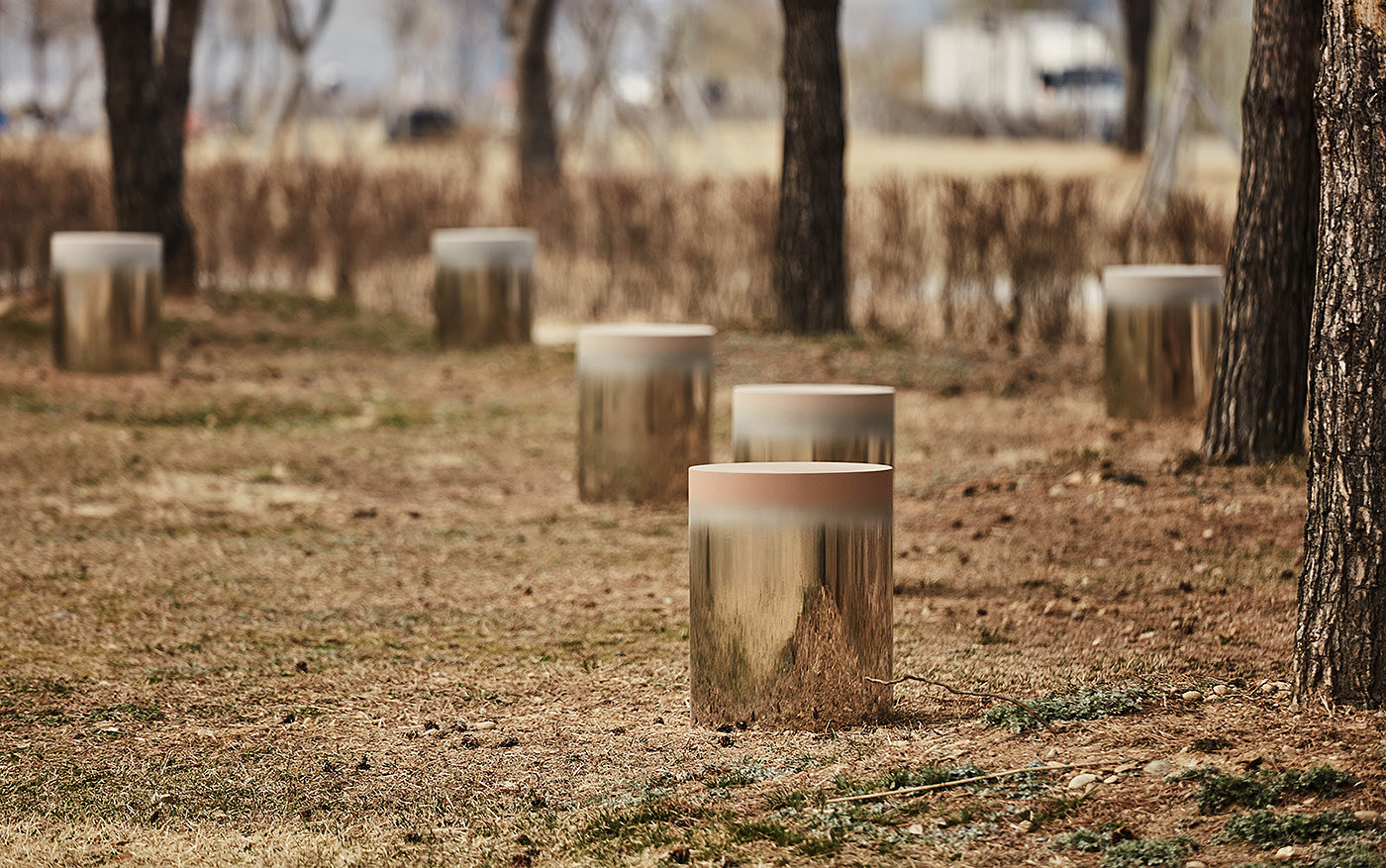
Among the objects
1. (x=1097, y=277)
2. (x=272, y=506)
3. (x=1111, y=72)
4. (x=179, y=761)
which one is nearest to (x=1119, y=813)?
(x=179, y=761)

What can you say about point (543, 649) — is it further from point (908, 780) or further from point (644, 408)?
point (644, 408)

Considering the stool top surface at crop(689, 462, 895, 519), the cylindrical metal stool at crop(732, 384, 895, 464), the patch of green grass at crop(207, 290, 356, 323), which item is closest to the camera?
the stool top surface at crop(689, 462, 895, 519)

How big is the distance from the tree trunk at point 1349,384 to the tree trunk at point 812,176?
822cm

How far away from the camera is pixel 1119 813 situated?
153 inches

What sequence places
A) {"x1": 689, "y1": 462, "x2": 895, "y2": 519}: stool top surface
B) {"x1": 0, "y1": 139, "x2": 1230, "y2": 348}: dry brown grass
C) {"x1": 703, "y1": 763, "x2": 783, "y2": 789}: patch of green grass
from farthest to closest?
{"x1": 0, "y1": 139, "x2": 1230, "y2": 348}: dry brown grass
{"x1": 689, "y1": 462, "x2": 895, "y2": 519}: stool top surface
{"x1": 703, "y1": 763, "x2": 783, "y2": 789}: patch of green grass

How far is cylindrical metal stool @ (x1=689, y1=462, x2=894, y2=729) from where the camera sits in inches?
181

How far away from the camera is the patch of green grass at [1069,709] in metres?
4.65

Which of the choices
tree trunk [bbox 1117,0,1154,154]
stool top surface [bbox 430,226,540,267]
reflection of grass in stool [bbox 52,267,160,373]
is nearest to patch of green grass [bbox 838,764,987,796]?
reflection of grass in stool [bbox 52,267,160,373]

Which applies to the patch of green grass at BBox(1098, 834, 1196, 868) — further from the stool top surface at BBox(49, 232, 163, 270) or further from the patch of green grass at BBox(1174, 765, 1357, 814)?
the stool top surface at BBox(49, 232, 163, 270)

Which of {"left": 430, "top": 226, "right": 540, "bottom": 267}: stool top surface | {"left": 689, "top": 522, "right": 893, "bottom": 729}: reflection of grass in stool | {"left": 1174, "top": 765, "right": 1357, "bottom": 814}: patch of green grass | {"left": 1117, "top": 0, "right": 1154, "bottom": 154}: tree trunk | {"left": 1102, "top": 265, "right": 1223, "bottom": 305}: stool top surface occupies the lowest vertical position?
{"left": 1174, "top": 765, "right": 1357, "bottom": 814}: patch of green grass

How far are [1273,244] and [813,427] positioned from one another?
3022 millimetres

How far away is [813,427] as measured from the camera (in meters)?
6.41

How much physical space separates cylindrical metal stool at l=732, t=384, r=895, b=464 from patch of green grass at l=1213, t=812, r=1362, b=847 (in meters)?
2.79

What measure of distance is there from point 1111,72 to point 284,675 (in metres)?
62.6
